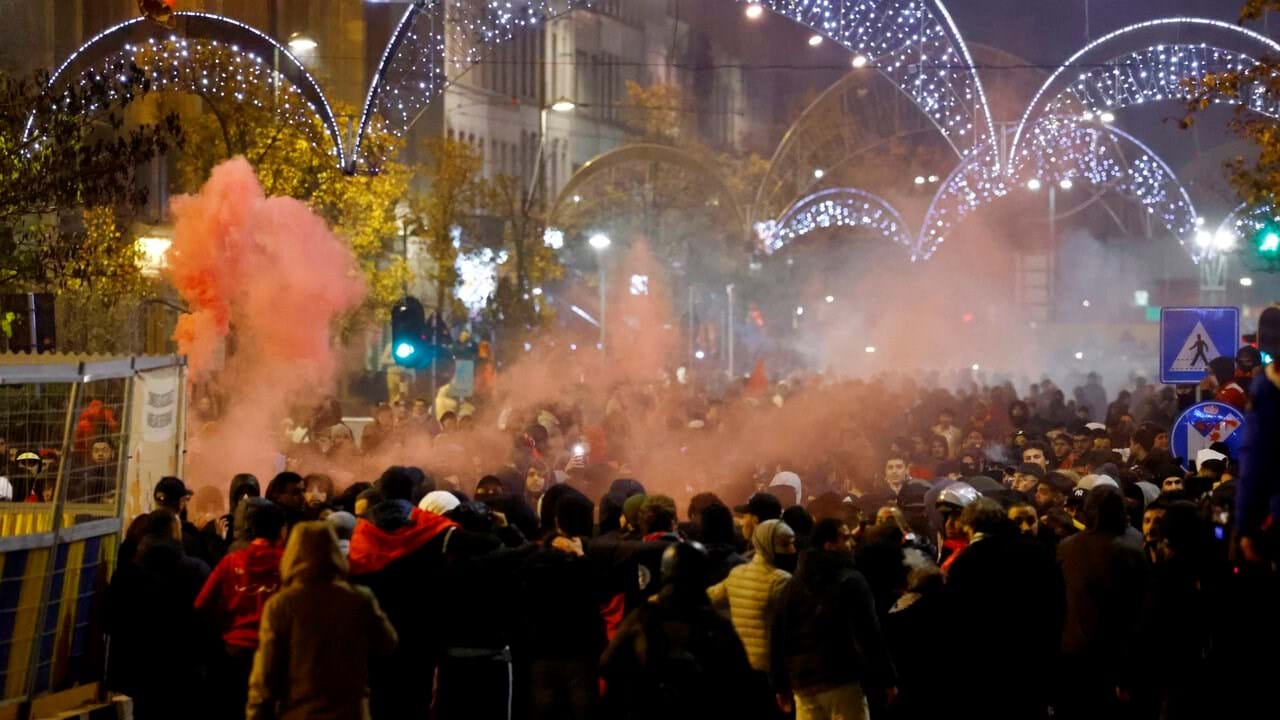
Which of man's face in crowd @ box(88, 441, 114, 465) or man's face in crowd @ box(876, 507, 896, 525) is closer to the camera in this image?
man's face in crowd @ box(876, 507, 896, 525)

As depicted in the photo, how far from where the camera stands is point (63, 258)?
18.0m

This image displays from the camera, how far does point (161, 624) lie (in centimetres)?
900

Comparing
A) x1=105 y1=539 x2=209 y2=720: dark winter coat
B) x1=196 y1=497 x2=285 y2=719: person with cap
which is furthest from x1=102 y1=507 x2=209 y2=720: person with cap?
x1=196 y1=497 x2=285 y2=719: person with cap

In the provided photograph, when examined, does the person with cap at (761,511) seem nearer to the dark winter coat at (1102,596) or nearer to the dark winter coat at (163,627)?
the dark winter coat at (1102,596)

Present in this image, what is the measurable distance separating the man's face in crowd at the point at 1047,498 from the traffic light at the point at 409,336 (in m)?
10.9

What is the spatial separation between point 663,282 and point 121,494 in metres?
52.6

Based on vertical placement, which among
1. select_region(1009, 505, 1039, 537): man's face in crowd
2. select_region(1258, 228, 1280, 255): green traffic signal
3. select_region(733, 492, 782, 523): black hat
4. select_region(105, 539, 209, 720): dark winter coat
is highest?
select_region(1258, 228, 1280, 255): green traffic signal

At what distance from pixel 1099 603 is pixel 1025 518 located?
2.94 ft

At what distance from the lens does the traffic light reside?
21.6m

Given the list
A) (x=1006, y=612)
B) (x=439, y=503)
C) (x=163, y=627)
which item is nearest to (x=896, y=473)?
(x=439, y=503)

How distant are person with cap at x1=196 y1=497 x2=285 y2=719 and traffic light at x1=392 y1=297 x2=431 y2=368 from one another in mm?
12866

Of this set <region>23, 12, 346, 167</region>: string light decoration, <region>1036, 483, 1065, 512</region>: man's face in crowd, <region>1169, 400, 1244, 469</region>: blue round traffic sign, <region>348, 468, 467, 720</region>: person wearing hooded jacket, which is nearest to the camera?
<region>348, 468, 467, 720</region>: person wearing hooded jacket

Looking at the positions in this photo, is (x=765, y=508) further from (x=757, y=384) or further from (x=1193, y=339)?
(x=757, y=384)

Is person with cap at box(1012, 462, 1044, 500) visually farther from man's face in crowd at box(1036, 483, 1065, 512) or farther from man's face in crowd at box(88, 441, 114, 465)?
man's face in crowd at box(88, 441, 114, 465)
